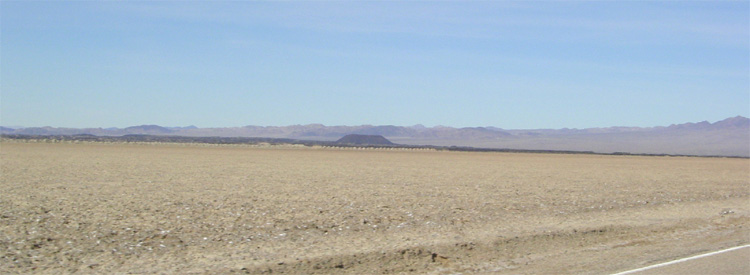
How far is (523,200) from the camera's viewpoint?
18250mm

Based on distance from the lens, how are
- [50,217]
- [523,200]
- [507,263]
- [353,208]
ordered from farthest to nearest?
[523,200] < [353,208] < [50,217] < [507,263]

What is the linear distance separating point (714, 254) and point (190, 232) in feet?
26.8

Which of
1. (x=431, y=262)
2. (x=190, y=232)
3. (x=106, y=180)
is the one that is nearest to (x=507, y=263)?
(x=431, y=262)

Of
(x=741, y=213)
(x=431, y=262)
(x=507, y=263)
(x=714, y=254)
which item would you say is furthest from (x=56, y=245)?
(x=741, y=213)

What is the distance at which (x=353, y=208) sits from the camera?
15289 mm

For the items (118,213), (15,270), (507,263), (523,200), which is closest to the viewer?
(15,270)

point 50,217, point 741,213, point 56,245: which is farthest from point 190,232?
point 741,213

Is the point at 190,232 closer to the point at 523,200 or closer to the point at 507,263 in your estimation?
the point at 507,263

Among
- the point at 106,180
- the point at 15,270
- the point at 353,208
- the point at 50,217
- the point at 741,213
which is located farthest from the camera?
the point at 106,180

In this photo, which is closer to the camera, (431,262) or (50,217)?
(431,262)

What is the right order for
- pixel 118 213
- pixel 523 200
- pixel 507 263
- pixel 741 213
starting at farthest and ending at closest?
pixel 523 200 < pixel 741 213 < pixel 118 213 < pixel 507 263

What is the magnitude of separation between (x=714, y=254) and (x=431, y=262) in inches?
168

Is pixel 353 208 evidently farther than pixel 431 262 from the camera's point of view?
Yes

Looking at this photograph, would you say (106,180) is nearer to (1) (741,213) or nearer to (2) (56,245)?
(2) (56,245)
